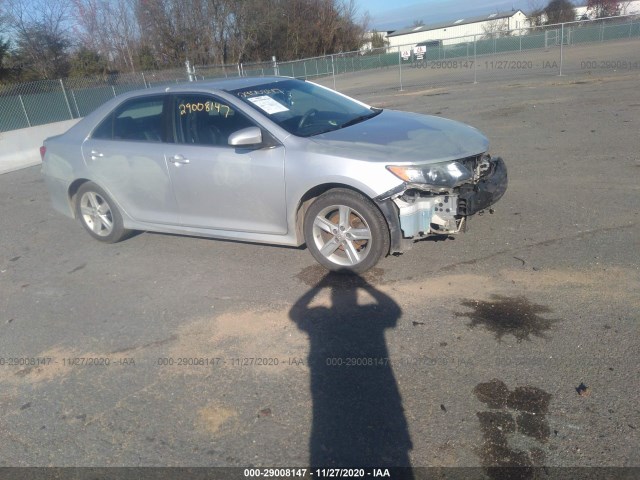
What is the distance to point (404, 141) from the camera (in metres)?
4.41

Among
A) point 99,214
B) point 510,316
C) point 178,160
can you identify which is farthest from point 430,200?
point 99,214

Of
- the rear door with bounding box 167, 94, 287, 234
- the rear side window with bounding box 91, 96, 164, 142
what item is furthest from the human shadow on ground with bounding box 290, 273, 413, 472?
the rear side window with bounding box 91, 96, 164, 142

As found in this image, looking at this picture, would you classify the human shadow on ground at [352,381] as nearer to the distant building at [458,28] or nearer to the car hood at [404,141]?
the car hood at [404,141]

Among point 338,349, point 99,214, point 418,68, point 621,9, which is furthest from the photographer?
point 621,9

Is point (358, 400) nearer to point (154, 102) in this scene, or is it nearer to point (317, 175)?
point (317, 175)

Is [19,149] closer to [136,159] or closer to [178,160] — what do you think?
[136,159]

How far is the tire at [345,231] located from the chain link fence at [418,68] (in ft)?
52.4

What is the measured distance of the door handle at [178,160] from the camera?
4922mm

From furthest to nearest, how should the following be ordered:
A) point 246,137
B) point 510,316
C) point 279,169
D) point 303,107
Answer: point 303,107 < point 279,169 < point 246,137 < point 510,316

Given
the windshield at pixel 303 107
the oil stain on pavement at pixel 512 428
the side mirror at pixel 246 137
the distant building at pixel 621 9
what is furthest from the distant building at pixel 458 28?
the oil stain on pavement at pixel 512 428

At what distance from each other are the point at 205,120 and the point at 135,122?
992 mm

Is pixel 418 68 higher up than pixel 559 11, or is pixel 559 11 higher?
pixel 559 11

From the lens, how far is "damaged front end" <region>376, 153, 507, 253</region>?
13.3 ft

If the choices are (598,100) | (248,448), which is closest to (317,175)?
(248,448)
